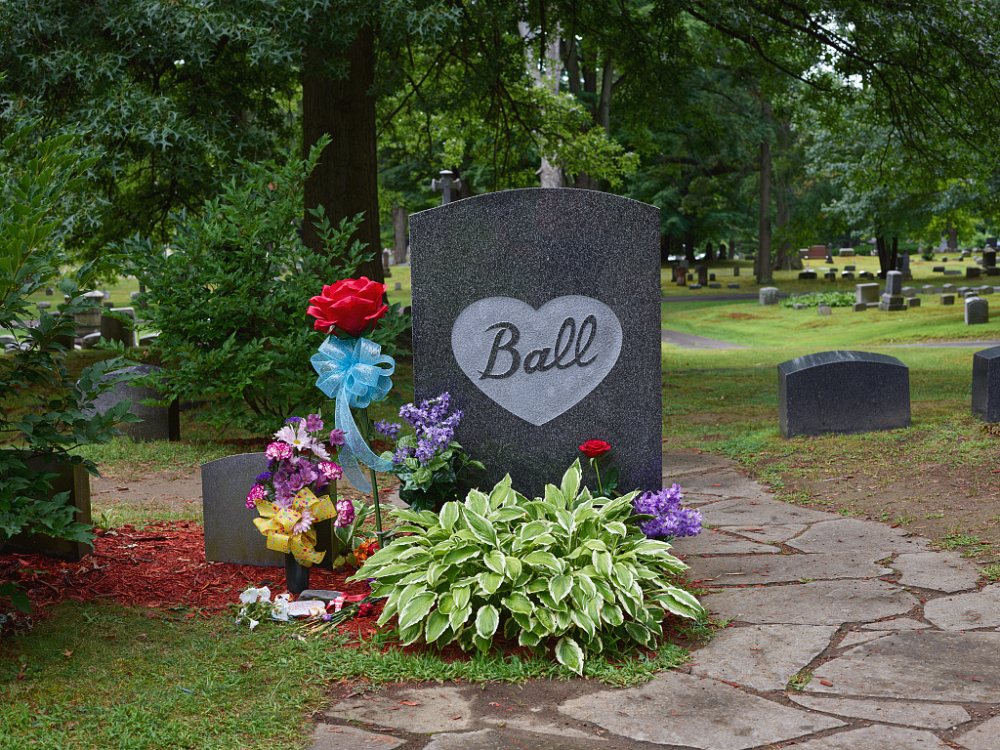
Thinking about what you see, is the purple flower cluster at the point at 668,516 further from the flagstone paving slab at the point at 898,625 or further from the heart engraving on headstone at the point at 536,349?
the flagstone paving slab at the point at 898,625

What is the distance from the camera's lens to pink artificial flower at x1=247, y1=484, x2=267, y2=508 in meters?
5.24

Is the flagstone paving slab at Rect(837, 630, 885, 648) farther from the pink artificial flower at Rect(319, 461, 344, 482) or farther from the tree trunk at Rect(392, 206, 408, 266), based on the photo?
the tree trunk at Rect(392, 206, 408, 266)

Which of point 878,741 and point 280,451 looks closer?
point 878,741

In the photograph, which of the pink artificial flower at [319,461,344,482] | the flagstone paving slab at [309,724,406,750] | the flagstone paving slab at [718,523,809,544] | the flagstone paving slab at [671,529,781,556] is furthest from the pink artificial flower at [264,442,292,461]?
the flagstone paving slab at [718,523,809,544]

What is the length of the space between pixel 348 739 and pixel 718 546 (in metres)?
3.14

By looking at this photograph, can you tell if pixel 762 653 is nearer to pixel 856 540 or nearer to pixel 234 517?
pixel 856 540

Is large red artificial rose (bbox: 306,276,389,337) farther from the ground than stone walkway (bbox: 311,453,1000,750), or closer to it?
farther from the ground

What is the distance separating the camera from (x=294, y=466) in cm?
525

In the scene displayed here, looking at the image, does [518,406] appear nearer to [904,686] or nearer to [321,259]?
[904,686]

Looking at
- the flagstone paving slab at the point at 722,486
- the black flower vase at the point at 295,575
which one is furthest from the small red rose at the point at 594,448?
the flagstone paving slab at the point at 722,486

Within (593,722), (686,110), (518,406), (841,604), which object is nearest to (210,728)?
(593,722)

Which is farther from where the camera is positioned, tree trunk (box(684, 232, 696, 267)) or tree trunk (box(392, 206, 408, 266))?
tree trunk (box(392, 206, 408, 266))

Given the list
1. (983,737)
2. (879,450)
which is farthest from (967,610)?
(879,450)

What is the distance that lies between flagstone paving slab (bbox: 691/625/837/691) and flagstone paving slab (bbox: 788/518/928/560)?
4.52 feet
